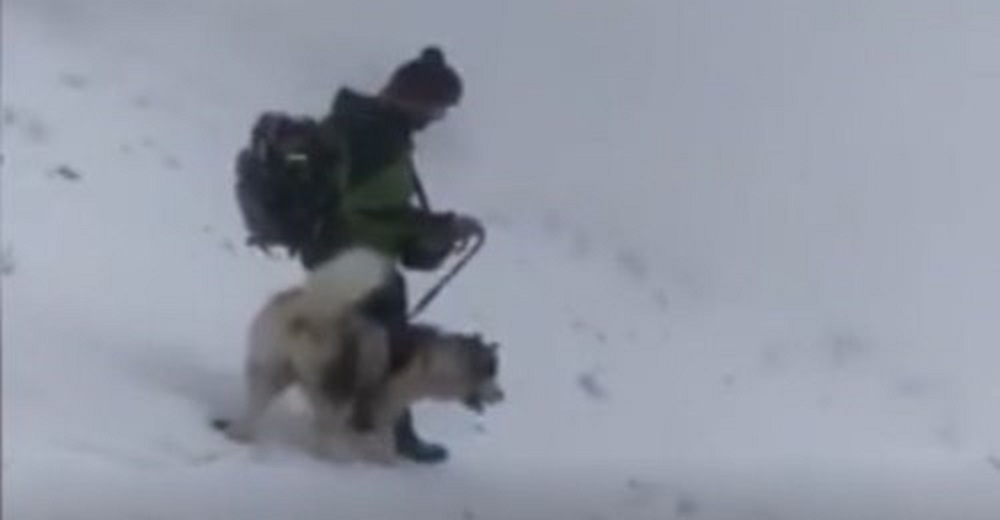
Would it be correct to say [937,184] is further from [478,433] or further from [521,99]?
[478,433]

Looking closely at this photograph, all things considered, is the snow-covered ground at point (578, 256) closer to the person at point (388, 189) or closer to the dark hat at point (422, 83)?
the person at point (388, 189)

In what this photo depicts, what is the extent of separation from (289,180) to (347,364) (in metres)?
0.23

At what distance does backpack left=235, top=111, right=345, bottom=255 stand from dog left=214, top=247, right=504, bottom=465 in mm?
66

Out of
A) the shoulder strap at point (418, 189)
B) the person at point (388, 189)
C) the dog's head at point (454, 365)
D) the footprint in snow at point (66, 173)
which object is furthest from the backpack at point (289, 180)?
the footprint in snow at point (66, 173)

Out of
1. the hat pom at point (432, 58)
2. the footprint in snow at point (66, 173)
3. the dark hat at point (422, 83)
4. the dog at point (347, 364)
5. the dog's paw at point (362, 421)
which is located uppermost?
the footprint in snow at point (66, 173)

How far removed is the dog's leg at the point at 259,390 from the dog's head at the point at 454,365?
163mm

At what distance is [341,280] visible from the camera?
9.53 feet

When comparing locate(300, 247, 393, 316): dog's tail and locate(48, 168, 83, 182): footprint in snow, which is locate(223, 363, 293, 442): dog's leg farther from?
locate(48, 168, 83, 182): footprint in snow

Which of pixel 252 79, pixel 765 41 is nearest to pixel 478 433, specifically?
pixel 252 79

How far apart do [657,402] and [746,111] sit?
50.2 inches

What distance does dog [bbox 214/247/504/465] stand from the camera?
2900 millimetres

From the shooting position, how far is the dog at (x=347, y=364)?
2.90 meters

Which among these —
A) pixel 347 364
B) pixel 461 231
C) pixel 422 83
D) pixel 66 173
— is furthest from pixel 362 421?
pixel 66 173

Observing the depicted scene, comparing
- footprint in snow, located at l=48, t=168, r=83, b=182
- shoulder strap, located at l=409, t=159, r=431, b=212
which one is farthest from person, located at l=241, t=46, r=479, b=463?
footprint in snow, located at l=48, t=168, r=83, b=182
